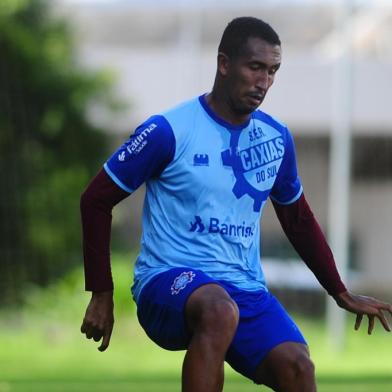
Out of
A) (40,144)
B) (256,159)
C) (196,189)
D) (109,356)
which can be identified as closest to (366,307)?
(256,159)

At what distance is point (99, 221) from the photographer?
5496 millimetres

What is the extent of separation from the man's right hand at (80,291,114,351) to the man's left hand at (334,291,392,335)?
1180mm

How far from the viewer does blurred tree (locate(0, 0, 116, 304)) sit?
20062 mm

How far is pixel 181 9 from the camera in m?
33.7

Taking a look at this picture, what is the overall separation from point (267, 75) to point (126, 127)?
17176 millimetres

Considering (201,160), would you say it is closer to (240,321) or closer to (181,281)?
(181,281)

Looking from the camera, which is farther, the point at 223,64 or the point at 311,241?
the point at 311,241

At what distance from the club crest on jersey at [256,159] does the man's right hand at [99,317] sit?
27.9 inches

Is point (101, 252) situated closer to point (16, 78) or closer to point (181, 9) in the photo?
point (16, 78)

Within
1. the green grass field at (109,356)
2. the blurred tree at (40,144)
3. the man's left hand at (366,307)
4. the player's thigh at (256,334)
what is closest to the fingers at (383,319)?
the man's left hand at (366,307)

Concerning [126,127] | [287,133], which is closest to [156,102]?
[126,127]

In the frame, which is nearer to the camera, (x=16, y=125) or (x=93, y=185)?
(x=93, y=185)

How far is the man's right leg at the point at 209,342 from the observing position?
4934mm

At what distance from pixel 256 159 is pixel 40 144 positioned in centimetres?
1517
